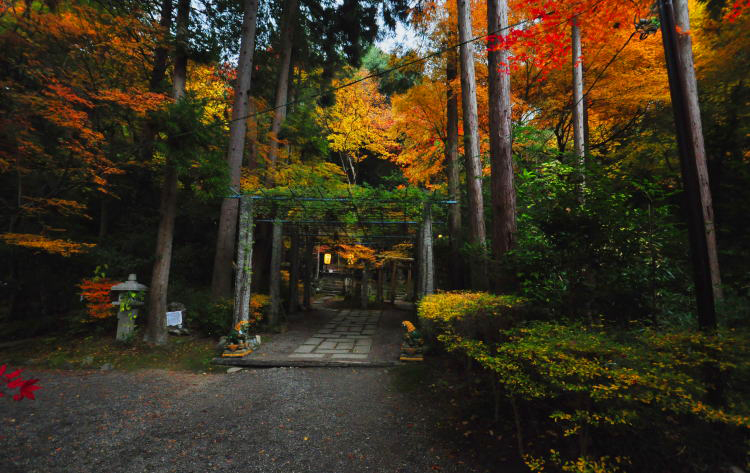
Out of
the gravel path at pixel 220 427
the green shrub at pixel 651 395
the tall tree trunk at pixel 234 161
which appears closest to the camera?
the green shrub at pixel 651 395

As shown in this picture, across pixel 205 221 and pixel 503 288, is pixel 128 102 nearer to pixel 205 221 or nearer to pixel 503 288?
pixel 205 221

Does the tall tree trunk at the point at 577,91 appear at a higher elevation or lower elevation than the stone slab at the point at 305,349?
higher

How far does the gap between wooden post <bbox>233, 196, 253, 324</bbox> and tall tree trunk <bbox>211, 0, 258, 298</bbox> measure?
1245mm

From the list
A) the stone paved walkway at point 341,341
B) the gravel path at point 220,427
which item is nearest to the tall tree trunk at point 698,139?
the gravel path at point 220,427

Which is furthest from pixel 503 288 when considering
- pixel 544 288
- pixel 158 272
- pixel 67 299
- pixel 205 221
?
pixel 67 299

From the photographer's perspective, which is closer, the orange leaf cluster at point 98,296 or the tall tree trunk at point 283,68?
the orange leaf cluster at point 98,296

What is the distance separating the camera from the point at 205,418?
3.75m

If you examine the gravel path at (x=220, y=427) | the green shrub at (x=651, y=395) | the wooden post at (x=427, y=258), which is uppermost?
the wooden post at (x=427, y=258)

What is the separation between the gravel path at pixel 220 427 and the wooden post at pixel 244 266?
5.30ft

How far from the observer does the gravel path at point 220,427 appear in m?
2.82

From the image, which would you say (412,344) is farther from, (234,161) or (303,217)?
(234,161)

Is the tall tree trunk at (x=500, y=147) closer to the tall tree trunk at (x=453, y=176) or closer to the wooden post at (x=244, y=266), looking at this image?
the tall tree trunk at (x=453, y=176)

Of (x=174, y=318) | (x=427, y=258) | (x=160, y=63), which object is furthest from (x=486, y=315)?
(x=160, y=63)

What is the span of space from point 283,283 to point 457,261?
305 inches
